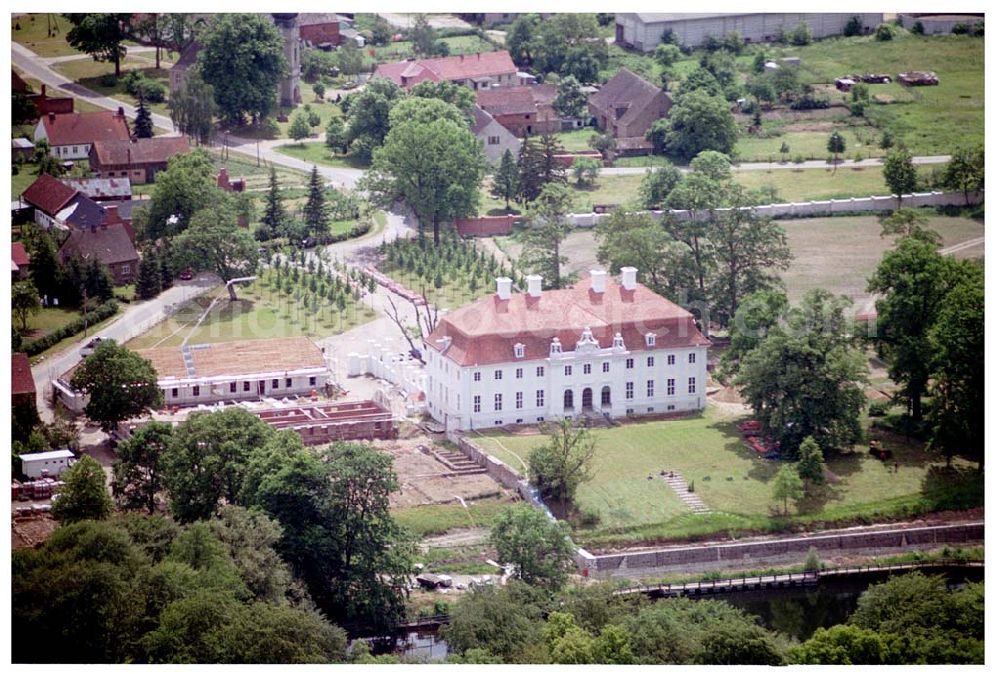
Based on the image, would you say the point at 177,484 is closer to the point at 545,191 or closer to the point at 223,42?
the point at 545,191

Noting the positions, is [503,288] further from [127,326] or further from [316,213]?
[316,213]

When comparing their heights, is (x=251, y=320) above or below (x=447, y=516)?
above

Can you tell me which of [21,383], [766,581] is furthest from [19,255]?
[766,581]

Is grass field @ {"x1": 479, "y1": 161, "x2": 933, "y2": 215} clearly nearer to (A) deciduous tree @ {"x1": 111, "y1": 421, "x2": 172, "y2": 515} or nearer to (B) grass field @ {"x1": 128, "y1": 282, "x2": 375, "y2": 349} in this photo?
(B) grass field @ {"x1": 128, "y1": 282, "x2": 375, "y2": 349}

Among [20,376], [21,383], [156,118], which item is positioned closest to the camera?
[21,383]

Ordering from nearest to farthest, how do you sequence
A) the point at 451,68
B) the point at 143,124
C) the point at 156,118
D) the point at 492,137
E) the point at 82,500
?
the point at 82,500 → the point at 143,124 → the point at 492,137 → the point at 156,118 → the point at 451,68
